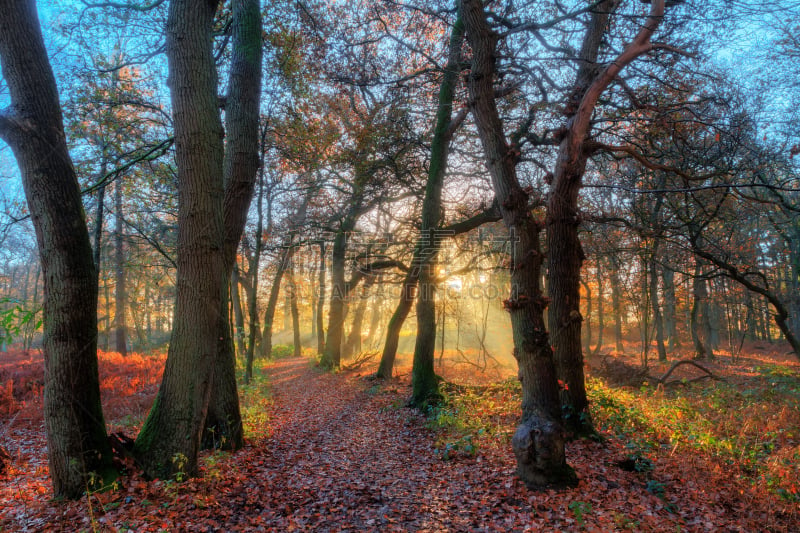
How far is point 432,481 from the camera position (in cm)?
498

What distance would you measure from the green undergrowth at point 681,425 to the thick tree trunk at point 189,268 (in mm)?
3684

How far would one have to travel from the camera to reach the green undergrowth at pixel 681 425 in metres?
4.92

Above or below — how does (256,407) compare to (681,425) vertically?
below

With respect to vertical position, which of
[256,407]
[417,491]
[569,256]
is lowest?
[256,407]

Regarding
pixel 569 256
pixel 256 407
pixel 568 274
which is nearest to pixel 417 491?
pixel 568 274

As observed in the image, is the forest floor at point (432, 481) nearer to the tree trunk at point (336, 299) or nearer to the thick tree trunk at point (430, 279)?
the thick tree trunk at point (430, 279)

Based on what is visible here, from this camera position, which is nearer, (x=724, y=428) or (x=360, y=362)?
(x=724, y=428)

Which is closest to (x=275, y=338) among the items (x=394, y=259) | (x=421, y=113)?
(x=394, y=259)

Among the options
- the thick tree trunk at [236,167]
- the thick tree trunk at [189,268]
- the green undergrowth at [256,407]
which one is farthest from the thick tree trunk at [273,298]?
the thick tree trunk at [189,268]

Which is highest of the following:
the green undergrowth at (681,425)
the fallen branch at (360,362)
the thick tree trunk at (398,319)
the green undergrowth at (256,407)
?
the thick tree trunk at (398,319)

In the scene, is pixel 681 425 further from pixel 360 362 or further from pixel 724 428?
pixel 360 362

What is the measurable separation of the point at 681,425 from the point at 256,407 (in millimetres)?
8200

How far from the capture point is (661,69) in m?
6.40

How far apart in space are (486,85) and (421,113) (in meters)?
4.55
